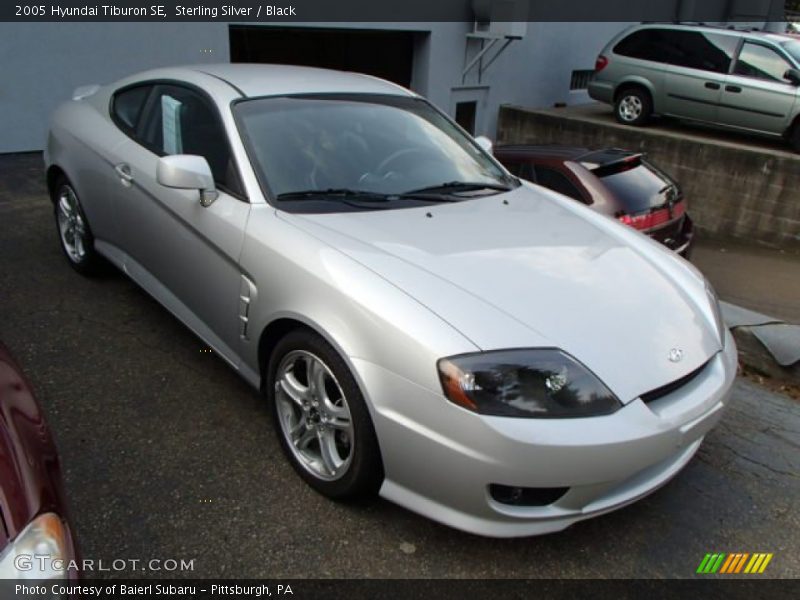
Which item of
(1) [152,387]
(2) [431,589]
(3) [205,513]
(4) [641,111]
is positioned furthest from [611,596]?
(4) [641,111]

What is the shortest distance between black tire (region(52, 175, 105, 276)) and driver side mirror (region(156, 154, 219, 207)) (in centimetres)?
162

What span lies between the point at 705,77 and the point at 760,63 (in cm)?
78

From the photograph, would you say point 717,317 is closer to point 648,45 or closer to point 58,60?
point 58,60

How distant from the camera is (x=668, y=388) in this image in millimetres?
2291

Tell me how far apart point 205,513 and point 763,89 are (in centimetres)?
1017

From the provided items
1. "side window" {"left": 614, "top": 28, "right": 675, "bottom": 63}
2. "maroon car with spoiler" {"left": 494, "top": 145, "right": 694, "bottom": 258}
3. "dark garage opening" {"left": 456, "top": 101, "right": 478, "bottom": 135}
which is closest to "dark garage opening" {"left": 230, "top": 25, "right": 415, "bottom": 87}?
"dark garage opening" {"left": 456, "top": 101, "right": 478, "bottom": 135}

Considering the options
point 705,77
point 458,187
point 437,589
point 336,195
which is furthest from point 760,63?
point 437,589

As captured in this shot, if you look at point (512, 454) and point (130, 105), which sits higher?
point (130, 105)

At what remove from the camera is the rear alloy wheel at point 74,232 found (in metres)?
4.21

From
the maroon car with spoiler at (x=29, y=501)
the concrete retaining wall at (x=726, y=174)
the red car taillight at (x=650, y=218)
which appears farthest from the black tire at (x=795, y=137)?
the maroon car with spoiler at (x=29, y=501)

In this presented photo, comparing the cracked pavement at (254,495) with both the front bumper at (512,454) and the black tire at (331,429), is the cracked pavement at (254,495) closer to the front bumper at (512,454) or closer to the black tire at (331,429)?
the black tire at (331,429)

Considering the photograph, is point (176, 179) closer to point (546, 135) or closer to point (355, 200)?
point (355, 200)

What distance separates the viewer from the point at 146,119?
3705 mm

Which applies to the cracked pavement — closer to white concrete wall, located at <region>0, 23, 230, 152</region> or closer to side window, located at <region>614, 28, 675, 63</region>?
white concrete wall, located at <region>0, 23, 230, 152</region>
